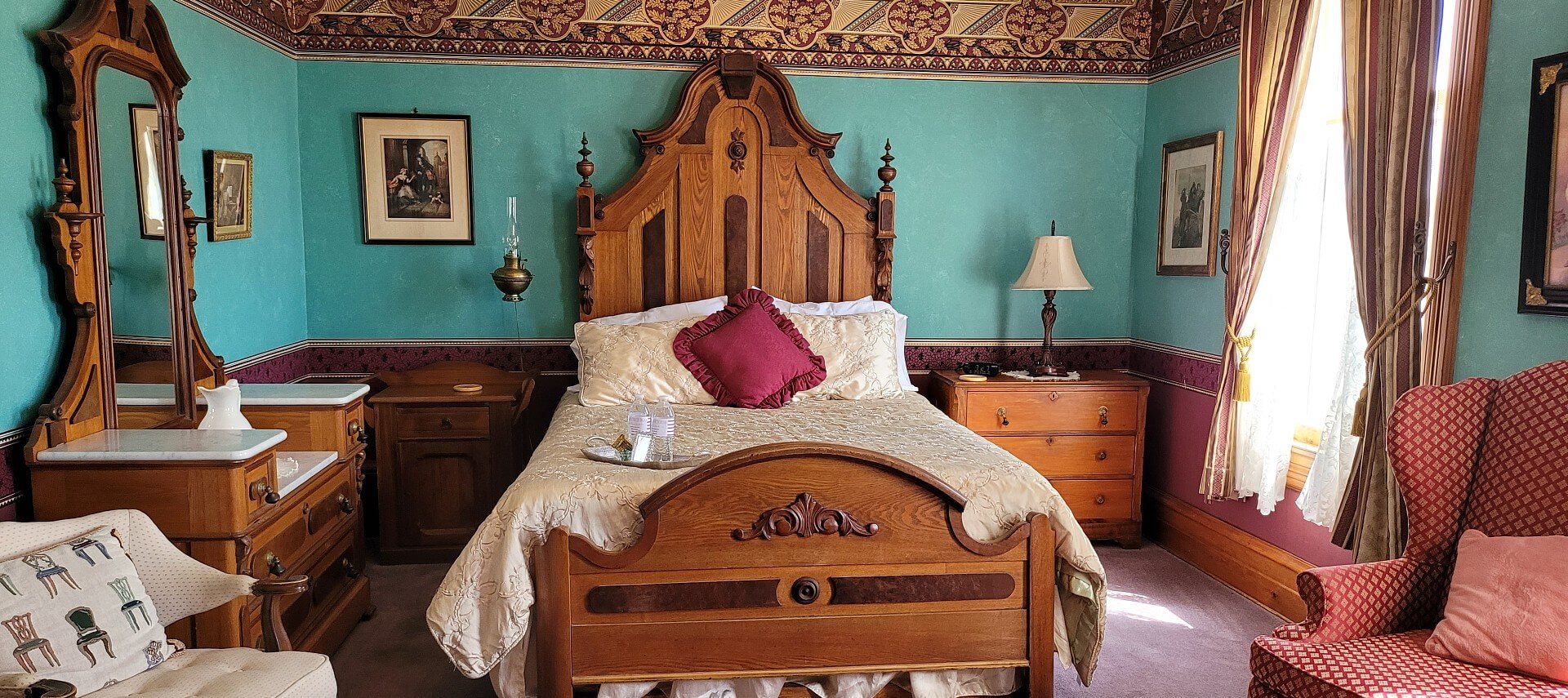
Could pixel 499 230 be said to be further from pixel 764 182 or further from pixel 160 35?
pixel 160 35

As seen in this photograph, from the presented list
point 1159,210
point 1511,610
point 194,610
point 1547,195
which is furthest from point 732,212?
point 1511,610

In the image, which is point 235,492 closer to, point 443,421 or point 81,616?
point 81,616

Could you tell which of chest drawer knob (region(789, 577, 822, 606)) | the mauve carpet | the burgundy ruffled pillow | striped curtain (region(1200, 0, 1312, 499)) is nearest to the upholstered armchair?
the mauve carpet

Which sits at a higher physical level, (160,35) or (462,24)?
(462,24)

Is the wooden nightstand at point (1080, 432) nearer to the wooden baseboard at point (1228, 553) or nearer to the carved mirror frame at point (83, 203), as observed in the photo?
the wooden baseboard at point (1228, 553)

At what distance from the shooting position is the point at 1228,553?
4.24m

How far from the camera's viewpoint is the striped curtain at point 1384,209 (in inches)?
123

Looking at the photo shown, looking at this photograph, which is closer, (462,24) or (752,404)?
(752,404)

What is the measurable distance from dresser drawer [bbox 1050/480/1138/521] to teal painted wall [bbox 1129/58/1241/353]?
76 cm

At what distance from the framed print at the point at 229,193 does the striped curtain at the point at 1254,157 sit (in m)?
4.12

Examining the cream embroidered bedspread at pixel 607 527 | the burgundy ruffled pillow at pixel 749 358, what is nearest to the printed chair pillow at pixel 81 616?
the cream embroidered bedspread at pixel 607 527

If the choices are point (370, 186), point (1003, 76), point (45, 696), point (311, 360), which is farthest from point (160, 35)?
point (1003, 76)

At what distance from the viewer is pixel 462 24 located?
A: 4633 millimetres

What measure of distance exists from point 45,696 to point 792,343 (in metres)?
2.97
